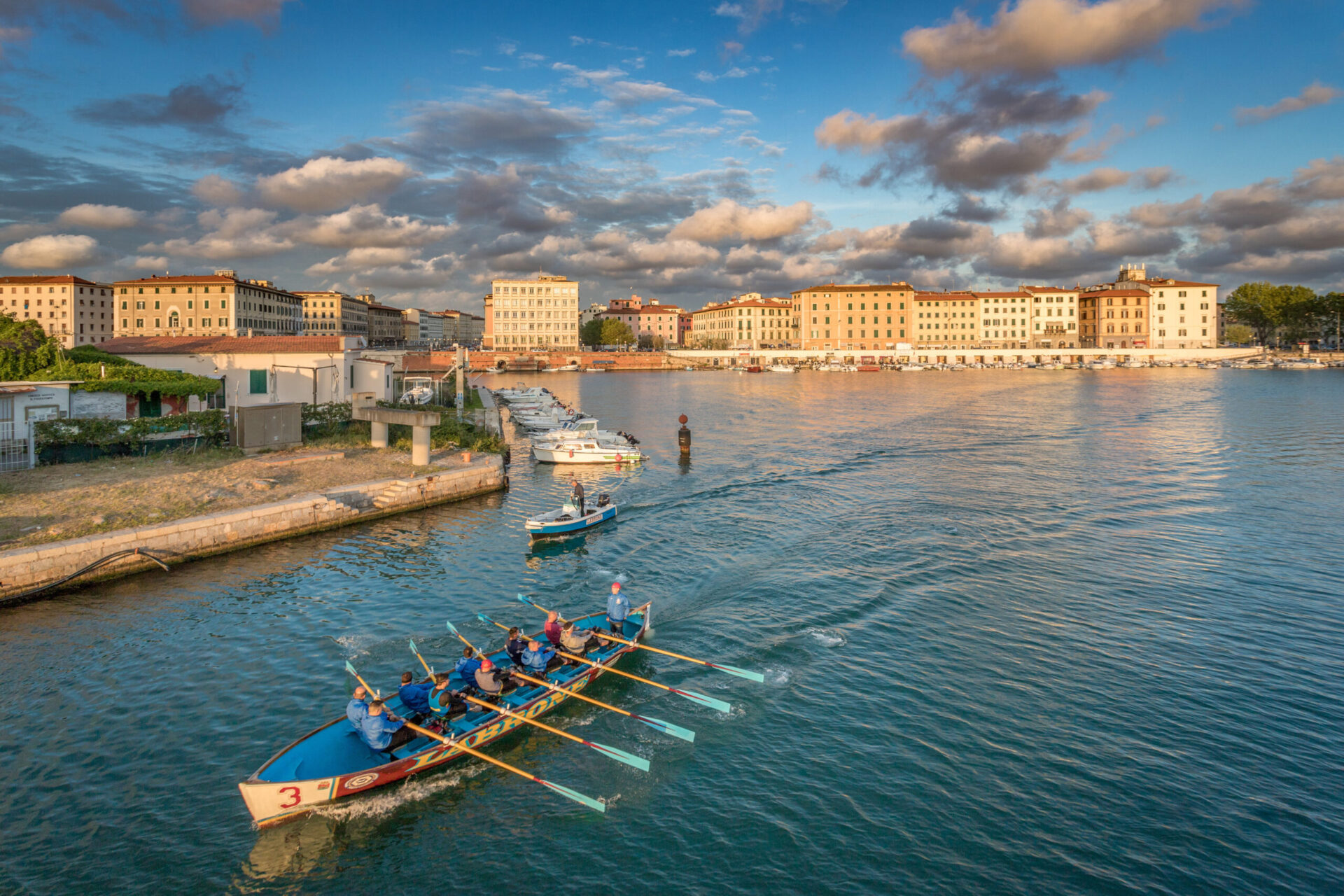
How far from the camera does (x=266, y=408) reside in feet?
111

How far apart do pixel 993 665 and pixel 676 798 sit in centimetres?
872

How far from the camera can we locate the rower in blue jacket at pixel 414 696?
1308 cm

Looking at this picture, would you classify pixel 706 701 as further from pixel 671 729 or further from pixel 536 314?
pixel 536 314

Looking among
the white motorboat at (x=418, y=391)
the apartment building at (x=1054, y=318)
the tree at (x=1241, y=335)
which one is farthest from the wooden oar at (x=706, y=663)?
the tree at (x=1241, y=335)

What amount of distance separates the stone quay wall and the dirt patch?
0.84 m

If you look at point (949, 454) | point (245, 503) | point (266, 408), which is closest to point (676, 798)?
point (245, 503)

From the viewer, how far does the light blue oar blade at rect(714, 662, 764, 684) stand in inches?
615

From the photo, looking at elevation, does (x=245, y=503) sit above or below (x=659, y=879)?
above

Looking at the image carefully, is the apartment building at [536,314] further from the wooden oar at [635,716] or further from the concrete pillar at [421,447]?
the wooden oar at [635,716]

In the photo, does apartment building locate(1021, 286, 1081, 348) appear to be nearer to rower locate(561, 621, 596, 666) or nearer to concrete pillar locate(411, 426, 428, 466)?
concrete pillar locate(411, 426, 428, 466)

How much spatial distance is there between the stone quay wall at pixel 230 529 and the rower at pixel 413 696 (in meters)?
13.6

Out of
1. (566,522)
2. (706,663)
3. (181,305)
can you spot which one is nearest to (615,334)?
(181,305)

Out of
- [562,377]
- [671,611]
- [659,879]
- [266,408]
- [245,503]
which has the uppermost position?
[562,377]

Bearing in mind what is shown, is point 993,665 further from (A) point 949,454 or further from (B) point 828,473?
(A) point 949,454
